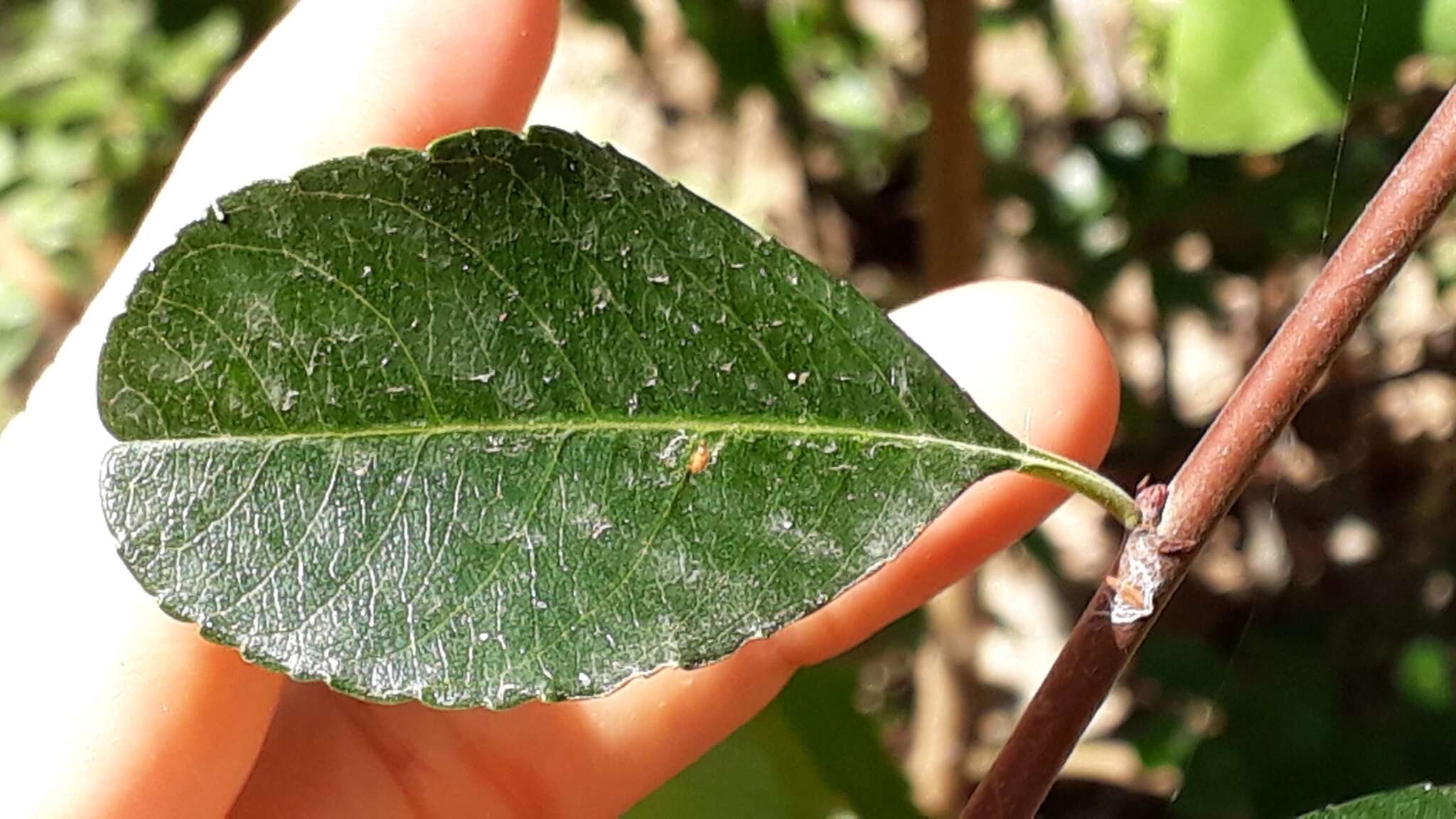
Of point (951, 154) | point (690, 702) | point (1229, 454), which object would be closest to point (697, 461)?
point (1229, 454)

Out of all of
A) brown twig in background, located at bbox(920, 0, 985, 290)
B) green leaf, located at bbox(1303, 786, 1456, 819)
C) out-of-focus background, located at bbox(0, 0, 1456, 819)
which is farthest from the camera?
brown twig in background, located at bbox(920, 0, 985, 290)

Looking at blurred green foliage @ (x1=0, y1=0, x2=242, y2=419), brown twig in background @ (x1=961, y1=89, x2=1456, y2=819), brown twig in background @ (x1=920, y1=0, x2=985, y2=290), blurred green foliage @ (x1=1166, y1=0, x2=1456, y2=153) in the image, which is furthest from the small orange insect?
blurred green foliage @ (x1=0, y1=0, x2=242, y2=419)

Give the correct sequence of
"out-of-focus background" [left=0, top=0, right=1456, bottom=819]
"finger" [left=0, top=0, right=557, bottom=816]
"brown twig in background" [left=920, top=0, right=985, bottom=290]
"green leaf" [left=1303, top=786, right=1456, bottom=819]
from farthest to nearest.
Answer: "brown twig in background" [left=920, top=0, right=985, bottom=290]
"out-of-focus background" [left=0, top=0, right=1456, bottom=819]
"finger" [left=0, top=0, right=557, bottom=816]
"green leaf" [left=1303, top=786, right=1456, bottom=819]

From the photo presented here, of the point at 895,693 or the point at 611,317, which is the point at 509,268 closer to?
the point at 611,317

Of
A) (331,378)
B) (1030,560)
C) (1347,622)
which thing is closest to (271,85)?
(331,378)

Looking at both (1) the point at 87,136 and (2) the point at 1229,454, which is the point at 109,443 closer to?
(2) the point at 1229,454

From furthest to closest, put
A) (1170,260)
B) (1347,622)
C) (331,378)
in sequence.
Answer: (1170,260), (1347,622), (331,378)

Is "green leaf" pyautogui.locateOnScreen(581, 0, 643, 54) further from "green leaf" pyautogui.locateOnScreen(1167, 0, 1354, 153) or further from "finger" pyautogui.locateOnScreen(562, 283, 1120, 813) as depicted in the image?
"green leaf" pyautogui.locateOnScreen(1167, 0, 1354, 153)
